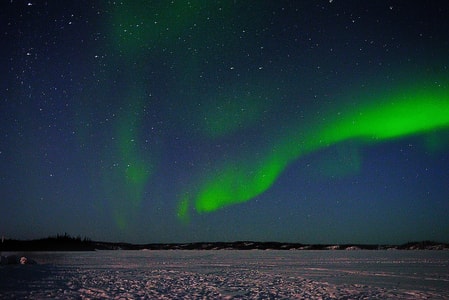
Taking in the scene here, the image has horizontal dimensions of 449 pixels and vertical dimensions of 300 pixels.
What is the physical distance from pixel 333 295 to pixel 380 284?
537cm

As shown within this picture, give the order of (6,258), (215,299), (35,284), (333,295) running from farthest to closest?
(6,258)
(35,284)
(333,295)
(215,299)

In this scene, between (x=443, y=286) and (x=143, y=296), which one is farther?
(x=443, y=286)

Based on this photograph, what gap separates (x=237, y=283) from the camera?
21656mm

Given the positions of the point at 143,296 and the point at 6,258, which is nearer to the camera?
the point at 143,296

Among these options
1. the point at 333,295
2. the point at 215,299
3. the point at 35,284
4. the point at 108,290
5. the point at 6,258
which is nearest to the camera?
the point at 215,299

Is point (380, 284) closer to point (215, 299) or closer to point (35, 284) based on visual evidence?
point (215, 299)

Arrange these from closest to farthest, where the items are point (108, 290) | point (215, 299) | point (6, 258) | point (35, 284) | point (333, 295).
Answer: point (215, 299), point (333, 295), point (108, 290), point (35, 284), point (6, 258)

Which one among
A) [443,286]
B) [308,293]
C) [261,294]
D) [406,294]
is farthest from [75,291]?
[443,286]

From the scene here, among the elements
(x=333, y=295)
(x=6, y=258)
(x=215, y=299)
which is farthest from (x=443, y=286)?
(x=6, y=258)

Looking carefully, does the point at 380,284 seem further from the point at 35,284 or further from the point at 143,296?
the point at 35,284

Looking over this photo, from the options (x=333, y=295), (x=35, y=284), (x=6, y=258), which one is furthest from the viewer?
(x=6, y=258)

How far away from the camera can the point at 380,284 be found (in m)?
21.0

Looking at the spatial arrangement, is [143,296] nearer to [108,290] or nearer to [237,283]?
[108,290]

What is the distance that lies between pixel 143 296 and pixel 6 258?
30122 millimetres
